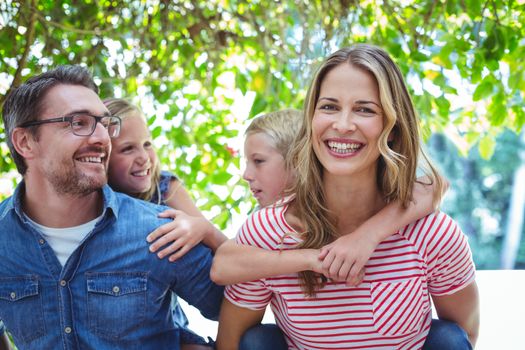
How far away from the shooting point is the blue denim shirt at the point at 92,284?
1.81 metres

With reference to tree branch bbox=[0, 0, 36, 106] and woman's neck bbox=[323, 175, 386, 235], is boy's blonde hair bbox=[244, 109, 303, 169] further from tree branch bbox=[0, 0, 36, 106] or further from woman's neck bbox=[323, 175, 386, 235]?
tree branch bbox=[0, 0, 36, 106]

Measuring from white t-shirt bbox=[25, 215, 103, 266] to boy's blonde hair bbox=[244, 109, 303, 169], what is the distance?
64 cm

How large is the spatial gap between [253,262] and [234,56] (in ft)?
6.63

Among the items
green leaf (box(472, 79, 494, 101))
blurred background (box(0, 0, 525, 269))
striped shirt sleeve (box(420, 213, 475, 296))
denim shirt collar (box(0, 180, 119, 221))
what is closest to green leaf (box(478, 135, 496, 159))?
blurred background (box(0, 0, 525, 269))

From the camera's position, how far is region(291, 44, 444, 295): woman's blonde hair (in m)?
1.68

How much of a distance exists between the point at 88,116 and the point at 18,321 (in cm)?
58

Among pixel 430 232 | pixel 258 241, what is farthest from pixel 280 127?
pixel 430 232

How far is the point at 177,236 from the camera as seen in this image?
1828mm

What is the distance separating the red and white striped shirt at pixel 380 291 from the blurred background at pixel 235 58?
0.91 metres

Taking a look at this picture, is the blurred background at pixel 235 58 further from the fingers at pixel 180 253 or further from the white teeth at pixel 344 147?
the fingers at pixel 180 253

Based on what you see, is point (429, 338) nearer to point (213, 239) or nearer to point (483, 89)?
point (213, 239)

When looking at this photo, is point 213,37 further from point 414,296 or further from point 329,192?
point 414,296

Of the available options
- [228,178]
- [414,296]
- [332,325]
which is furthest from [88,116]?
[228,178]

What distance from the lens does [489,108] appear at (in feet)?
8.87
